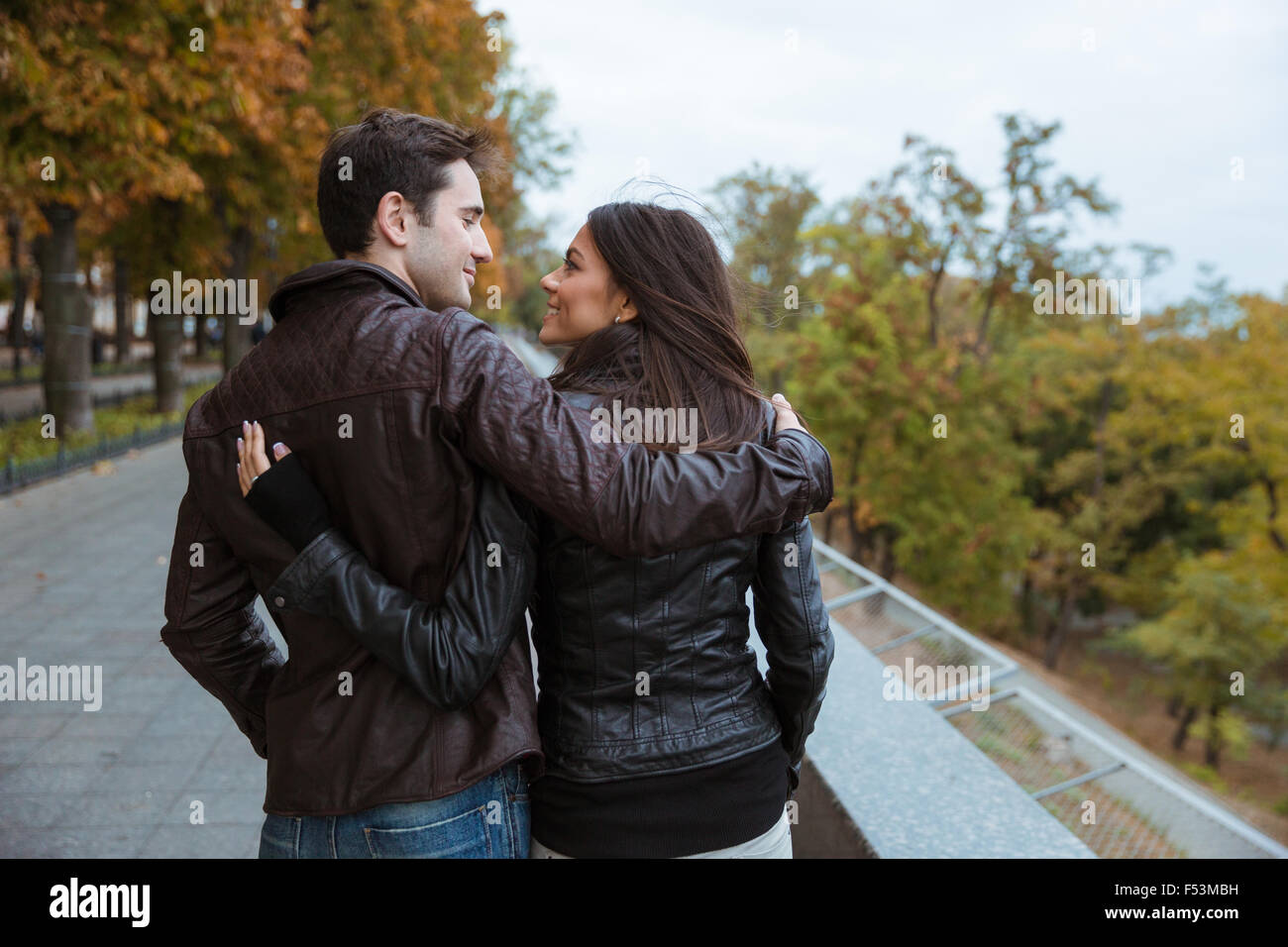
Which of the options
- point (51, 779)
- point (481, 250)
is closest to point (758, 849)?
point (481, 250)

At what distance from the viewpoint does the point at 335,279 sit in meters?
1.77

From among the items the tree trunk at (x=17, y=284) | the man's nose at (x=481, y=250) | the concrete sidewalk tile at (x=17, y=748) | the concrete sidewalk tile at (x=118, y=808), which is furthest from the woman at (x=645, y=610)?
the tree trunk at (x=17, y=284)

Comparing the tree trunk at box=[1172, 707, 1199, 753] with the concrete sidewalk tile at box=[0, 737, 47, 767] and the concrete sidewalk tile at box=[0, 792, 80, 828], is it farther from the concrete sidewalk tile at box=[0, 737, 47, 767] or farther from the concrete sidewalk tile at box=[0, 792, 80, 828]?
the concrete sidewalk tile at box=[0, 792, 80, 828]

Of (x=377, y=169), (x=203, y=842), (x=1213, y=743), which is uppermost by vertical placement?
(x=377, y=169)

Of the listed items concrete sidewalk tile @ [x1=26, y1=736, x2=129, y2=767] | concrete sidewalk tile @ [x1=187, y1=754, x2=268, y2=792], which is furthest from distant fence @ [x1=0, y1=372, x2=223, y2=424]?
concrete sidewalk tile @ [x1=187, y1=754, x2=268, y2=792]

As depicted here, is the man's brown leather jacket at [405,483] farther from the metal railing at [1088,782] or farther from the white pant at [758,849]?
the metal railing at [1088,782]

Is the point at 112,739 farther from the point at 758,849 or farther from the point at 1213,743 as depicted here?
the point at 1213,743

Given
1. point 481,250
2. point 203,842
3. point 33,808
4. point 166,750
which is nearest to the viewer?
point 481,250

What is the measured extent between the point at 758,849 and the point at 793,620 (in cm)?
40

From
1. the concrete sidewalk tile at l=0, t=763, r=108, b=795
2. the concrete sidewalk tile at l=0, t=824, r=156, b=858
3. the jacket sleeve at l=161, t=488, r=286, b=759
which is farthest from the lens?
the concrete sidewalk tile at l=0, t=763, r=108, b=795

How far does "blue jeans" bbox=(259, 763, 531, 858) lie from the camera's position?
1.71 metres

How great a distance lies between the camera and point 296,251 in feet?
71.3

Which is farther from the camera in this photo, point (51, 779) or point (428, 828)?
point (51, 779)
